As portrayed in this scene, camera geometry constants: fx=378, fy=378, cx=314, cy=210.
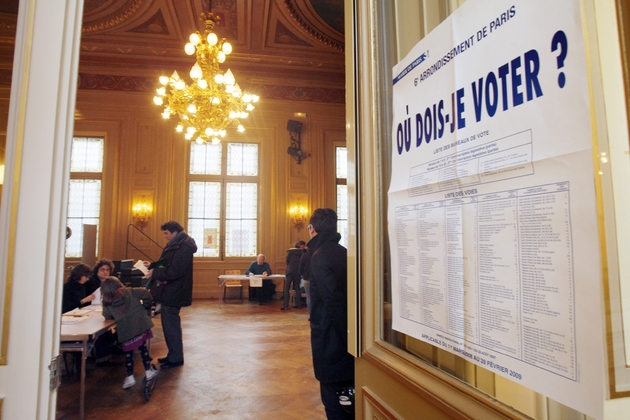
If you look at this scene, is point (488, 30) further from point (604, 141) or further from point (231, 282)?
point (231, 282)

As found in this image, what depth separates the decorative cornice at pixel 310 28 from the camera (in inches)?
295

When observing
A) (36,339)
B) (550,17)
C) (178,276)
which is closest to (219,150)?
(178,276)

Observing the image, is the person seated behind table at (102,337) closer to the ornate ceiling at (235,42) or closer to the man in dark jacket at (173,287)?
the man in dark jacket at (173,287)

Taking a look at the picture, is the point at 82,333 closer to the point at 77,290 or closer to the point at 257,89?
the point at 77,290

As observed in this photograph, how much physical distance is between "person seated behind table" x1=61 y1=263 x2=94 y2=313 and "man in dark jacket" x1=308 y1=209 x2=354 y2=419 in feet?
10.2

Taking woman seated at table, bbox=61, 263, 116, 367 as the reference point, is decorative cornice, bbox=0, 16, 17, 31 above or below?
above

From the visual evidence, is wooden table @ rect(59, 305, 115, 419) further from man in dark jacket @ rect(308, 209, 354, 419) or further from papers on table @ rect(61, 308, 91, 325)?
man in dark jacket @ rect(308, 209, 354, 419)

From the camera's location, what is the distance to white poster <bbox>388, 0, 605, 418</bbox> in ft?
2.14

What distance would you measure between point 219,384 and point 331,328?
1874mm

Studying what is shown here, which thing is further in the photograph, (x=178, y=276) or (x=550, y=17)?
(x=178, y=276)

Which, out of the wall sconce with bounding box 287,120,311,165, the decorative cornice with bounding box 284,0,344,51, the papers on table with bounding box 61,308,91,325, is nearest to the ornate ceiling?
the decorative cornice with bounding box 284,0,344,51

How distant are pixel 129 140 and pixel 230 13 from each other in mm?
3839

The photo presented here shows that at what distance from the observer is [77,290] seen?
4180 millimetres

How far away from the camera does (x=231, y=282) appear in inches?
366
